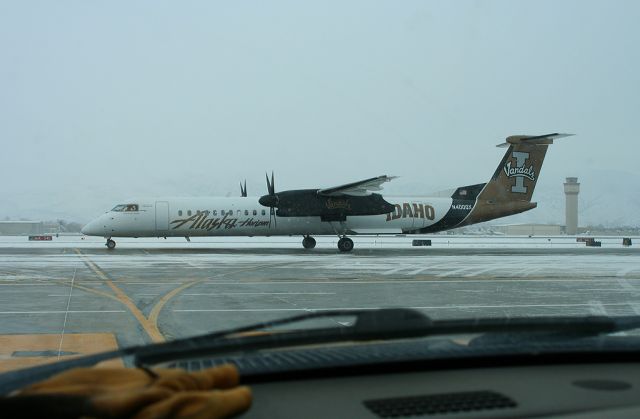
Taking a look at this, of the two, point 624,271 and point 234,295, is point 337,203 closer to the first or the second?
point 624,271

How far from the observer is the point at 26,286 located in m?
15.3

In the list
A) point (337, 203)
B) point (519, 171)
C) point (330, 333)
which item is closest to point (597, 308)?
point (330, 333)

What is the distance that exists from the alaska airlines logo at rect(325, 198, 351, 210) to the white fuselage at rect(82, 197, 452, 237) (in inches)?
33.8

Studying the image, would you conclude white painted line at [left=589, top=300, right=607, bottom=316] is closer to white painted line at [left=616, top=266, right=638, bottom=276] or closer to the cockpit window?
white painted line at [left=616, top=266, right=638, bottom=276]

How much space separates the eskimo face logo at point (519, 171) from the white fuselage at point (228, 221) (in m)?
3.88

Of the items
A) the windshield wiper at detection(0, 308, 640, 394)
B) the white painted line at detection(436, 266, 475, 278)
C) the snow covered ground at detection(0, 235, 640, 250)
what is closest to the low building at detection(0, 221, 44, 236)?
the snow covered ground at detection(0, 235, 640, 250)

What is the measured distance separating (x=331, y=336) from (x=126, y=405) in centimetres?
128

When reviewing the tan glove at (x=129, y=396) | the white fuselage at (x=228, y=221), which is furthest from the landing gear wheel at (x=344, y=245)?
the tan glove at (x=129, y=396)

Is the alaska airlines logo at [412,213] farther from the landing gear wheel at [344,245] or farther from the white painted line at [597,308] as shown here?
the white painted line at [597,308]

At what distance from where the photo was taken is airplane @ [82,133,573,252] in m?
32.2

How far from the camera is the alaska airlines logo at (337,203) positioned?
33281 millimetres

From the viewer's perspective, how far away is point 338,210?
1318 inches

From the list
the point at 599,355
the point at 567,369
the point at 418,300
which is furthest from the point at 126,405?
the point at 418,300

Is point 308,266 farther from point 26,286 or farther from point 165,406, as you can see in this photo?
point 165,406
